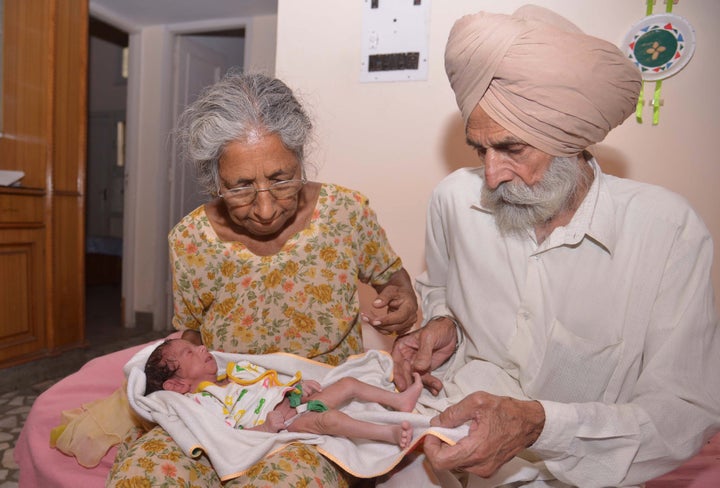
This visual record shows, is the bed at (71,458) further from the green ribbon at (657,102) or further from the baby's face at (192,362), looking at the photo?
the green ribbon at (657,102)

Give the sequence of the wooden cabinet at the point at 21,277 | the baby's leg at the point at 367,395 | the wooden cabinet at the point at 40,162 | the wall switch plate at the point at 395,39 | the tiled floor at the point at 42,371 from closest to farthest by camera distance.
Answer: the baby's leg at the point at 367,395 → the wall switch plate at the point at 395,39 → the tiled floor at the point at 42,371 → the wooden cabinet at the point at 21,277 → the wooden cabinet at the point at 40,162

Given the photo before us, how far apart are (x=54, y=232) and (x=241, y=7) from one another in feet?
8.86

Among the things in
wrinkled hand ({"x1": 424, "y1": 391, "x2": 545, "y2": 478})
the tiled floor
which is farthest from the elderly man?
the tiled floor

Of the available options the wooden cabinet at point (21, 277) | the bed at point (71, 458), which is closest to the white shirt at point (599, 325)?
the bed at point (71, 458)

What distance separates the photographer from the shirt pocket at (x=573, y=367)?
139cm

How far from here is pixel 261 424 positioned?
1.48 metres

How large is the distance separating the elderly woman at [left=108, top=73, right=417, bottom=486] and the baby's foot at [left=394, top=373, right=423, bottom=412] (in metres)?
0.31

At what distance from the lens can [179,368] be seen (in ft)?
5.47

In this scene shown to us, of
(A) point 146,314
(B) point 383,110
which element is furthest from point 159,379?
(A) point 146,314

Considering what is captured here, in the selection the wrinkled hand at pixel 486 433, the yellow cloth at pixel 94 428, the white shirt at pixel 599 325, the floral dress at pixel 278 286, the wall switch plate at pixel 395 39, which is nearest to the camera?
the wrinkled hand at pixel 486 433

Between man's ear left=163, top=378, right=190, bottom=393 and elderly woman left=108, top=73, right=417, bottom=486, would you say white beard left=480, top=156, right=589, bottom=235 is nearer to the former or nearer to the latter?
elderly woman left=108, top=73, right=417, bottom=486

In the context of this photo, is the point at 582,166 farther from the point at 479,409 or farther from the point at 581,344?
the point at 479,409

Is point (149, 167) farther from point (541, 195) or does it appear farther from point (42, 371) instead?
point (541, 195)

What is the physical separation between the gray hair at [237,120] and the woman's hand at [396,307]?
0.57m
